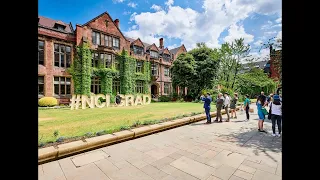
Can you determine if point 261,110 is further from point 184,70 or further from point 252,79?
point 252,79

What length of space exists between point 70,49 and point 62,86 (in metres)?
4.68

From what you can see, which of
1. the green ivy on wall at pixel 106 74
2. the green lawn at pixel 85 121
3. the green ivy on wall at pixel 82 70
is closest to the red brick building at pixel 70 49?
the green ivy on wall at pixel 82 70

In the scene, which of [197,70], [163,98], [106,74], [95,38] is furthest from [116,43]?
[197,70]

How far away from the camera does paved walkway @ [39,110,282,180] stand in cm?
376

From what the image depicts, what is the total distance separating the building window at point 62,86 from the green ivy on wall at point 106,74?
0.78m

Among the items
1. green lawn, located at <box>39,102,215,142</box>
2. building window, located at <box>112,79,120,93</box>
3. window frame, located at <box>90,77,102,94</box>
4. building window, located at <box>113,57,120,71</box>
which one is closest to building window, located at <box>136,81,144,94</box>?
building window, located at <box>112,79,120,93</box>

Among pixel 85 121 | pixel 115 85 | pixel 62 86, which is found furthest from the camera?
pixel 115 85

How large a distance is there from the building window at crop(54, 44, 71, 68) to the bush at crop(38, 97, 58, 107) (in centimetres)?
434

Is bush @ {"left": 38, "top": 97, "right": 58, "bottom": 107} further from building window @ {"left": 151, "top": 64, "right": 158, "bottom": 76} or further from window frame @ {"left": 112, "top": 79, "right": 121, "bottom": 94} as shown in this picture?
building window @ {"left": 151, "top": 64, "right": 158, "bottom": 76}

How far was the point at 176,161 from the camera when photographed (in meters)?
4.48

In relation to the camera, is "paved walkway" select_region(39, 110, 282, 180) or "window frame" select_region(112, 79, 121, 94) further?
"window frame" select_region(112, 79, 121, 94)

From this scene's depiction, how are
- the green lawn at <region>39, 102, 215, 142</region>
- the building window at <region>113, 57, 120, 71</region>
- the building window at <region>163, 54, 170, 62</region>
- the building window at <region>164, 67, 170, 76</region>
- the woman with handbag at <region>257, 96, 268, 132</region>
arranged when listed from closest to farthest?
the green lawn at <region>39, 102, 215, 142</region> → the woman with handbag at <region>257, 96, 268, 132</region> → the building window at <region>113, 57, 120, 71</region> → the building window at <region>164, 67, 170, 76</region> → the building window at <region>163, 54, 170, 62</region>
